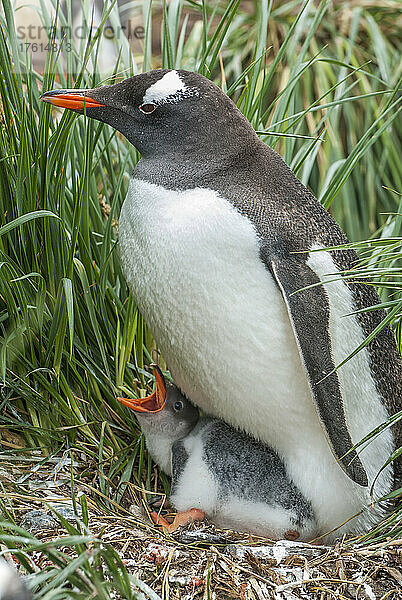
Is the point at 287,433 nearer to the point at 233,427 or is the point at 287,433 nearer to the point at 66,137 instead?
the point at 233,427

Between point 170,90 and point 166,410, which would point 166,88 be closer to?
point 170,90

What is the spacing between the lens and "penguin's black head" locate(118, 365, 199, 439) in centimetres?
172

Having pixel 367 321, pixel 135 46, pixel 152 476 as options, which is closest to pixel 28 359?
pixel 152 476

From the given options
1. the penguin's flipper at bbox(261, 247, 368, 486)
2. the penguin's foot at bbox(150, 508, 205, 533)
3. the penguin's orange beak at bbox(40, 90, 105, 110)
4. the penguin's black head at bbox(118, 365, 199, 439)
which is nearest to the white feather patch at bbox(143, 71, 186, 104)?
the penguin's orange beak at bbox(40, 90, 105, 110)

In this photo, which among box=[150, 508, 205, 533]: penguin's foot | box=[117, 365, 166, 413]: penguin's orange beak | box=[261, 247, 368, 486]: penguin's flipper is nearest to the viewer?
box=[261, 247, 368, 486]: penguin's flipper

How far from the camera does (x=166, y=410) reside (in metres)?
1.74

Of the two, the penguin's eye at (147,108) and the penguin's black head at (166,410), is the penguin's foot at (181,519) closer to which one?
the penguin's black head at (166,410)

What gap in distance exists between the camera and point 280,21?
143 inches

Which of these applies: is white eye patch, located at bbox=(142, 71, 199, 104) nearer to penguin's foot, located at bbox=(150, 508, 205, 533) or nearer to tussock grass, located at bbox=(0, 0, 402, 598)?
tussock grass, located at bbox=(0, 0, 402, 598)

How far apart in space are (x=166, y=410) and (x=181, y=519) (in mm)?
230

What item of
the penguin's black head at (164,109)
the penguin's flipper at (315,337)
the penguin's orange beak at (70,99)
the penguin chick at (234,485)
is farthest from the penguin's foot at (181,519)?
the penguin's orange beak at (70,99)

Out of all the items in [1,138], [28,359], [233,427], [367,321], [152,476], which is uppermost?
[1,138]

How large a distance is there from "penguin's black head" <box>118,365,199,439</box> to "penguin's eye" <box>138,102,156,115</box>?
1.83ft

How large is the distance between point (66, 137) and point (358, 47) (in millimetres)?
2272
